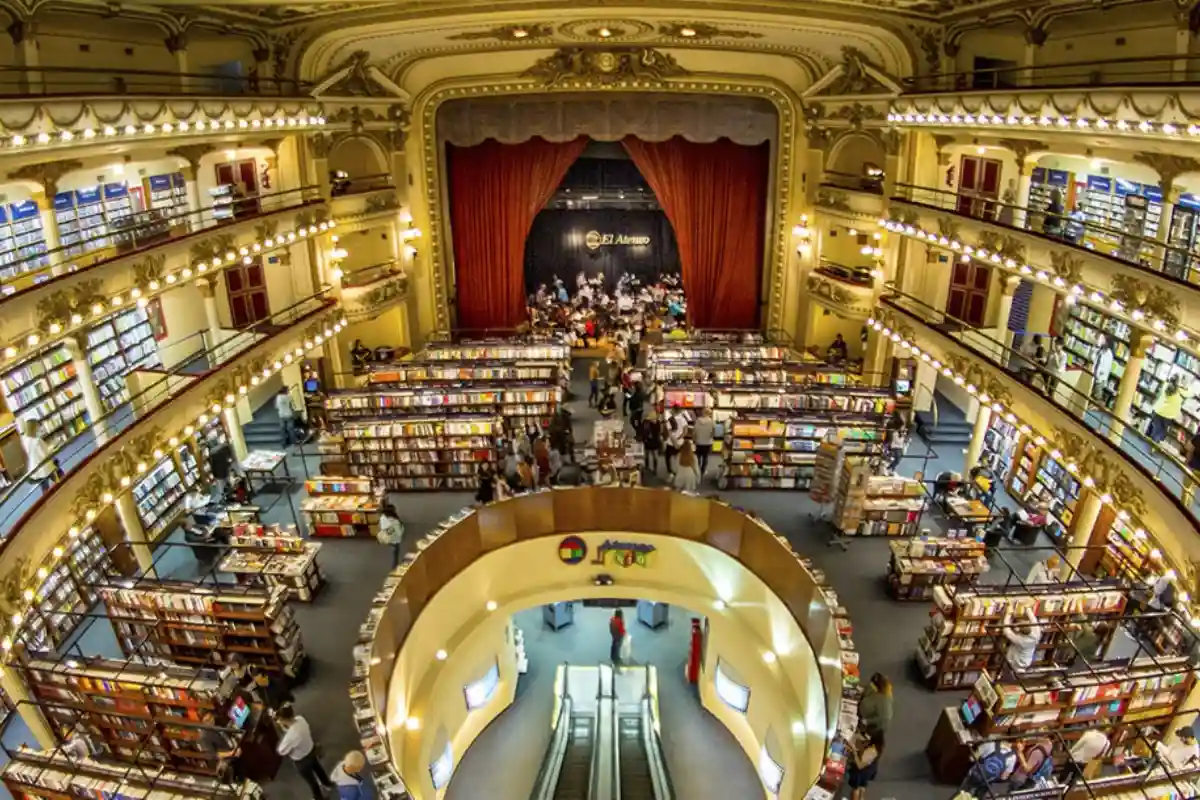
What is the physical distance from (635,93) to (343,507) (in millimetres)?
11353

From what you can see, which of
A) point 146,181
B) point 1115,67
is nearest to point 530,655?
point 146,181

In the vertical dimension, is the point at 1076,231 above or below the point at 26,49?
below

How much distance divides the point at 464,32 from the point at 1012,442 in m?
12.1

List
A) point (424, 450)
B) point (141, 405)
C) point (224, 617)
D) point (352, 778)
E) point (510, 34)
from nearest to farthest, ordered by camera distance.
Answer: point (352, 778) → point (224, 617) → point (141, 405) → point (424, 450) → point (510, 34)

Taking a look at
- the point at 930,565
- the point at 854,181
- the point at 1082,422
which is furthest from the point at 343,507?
the point at 854,181

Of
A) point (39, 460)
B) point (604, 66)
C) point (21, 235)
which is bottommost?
point (39, 460)

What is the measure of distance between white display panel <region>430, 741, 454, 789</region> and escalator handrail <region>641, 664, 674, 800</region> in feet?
10.4

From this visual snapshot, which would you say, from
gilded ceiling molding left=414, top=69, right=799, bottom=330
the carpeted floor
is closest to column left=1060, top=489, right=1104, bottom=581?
the carpeted floor

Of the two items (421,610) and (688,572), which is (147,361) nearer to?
(421,610)

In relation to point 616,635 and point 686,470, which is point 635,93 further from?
point 616,635

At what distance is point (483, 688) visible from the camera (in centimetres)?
1252

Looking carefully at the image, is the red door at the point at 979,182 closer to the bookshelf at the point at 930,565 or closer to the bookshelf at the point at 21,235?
the bookshelf at the point at 930,565

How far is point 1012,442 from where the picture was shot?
13.0 meters

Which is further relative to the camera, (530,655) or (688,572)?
(530,655)
